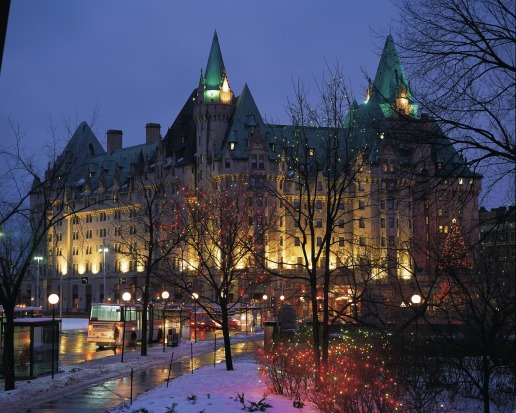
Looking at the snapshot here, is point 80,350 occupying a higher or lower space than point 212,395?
higher

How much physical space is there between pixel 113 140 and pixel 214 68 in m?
Result: 38.2

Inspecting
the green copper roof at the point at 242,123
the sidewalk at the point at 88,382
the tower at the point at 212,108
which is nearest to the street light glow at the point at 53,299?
the sidewalk at the point at 88,382

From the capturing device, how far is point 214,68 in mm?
114688

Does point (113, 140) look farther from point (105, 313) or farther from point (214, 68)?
point (105, 313)

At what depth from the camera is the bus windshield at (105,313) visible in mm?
49356

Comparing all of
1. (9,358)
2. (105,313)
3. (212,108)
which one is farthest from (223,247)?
(212,108)

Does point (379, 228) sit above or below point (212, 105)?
below

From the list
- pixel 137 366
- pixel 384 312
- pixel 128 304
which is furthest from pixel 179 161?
pixel 137 366

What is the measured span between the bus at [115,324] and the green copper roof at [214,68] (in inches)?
2575

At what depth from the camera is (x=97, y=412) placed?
21672mm

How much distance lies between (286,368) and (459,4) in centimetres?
1208

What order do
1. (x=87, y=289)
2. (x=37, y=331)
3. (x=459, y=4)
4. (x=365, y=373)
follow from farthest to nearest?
(x=87, y=289) → (x=37, y=331) → (x=365, y=373) → (x=459, y=4)

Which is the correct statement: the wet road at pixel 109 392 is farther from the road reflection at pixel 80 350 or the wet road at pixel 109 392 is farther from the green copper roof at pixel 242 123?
the green copper roof at pixel 242 123

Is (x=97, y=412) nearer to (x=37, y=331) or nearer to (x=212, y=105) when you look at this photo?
(x=37, y=331)
